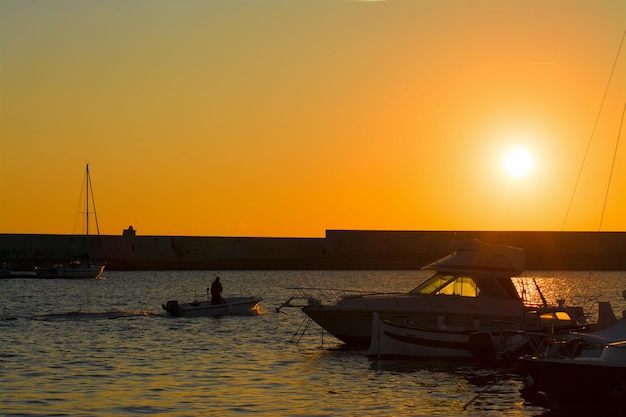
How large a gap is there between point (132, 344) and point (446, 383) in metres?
13.7

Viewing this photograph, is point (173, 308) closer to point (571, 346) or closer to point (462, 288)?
point (462, 288)

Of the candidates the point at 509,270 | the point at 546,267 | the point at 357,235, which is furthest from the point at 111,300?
the point at 546,267

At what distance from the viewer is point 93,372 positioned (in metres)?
29.0

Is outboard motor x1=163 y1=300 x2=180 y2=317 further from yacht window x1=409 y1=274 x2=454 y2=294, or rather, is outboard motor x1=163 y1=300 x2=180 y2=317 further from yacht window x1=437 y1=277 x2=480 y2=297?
yacht window x1=437 y1=277 x2=480 y2=297

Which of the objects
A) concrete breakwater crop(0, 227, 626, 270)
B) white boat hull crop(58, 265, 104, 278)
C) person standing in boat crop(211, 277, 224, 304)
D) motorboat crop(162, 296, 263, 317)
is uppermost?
concrete breakwater crop(0, 227, 626, 270)

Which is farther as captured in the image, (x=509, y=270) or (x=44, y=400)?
(x=509, y=270)

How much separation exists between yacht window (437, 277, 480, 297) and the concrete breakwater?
313 ft

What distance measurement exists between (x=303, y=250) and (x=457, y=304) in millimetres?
108403

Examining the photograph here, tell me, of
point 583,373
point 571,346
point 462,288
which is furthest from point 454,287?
point 583,373

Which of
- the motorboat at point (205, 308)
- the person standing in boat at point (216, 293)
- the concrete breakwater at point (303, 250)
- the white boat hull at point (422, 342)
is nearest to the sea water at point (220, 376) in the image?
the white boat hull at point (422, 342)

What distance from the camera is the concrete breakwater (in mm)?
133500

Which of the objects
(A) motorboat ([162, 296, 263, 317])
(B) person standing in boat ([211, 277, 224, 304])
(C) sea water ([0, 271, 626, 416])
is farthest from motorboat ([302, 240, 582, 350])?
(A) motorboat ([162, 296, 263, 317])

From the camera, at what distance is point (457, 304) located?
33531mm

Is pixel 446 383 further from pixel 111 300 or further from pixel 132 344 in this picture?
pixel 111 300
